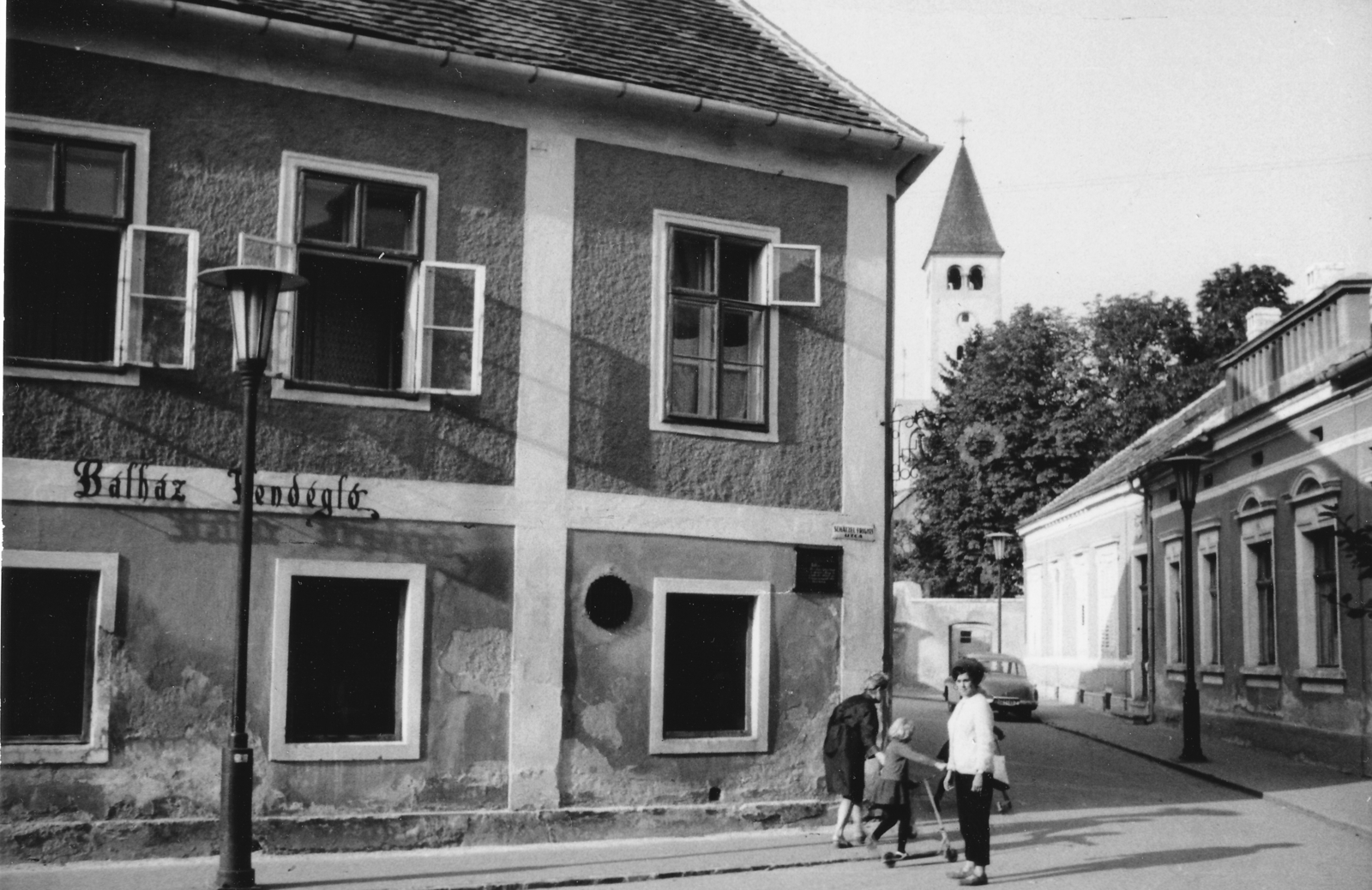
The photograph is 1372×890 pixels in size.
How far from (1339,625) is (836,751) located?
1015 centimetres

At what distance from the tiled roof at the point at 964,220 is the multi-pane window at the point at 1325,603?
79.2 m

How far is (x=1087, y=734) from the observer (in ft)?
93.1

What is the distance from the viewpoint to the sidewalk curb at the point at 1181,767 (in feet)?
62.7

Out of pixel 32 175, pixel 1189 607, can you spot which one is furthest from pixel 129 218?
pixel 1189 607

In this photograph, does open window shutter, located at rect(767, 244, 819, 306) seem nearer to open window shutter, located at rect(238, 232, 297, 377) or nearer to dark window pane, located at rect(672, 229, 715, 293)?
dark window pane, located at rect(672, 229, 715, 293)

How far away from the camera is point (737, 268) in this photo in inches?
601

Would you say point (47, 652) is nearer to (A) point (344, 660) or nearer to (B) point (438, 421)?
(A) point (344, 660)

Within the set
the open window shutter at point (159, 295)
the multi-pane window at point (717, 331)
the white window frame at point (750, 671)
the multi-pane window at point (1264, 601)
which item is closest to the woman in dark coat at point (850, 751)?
the white window frame at point (750, 671)

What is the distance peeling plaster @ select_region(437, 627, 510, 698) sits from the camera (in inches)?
526

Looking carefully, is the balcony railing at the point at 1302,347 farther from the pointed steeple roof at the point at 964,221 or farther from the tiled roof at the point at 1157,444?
the pointed steeple roof at the point at 964,221

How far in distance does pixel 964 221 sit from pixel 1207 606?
75905 mm

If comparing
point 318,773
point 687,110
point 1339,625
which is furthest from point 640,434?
point 1339,625

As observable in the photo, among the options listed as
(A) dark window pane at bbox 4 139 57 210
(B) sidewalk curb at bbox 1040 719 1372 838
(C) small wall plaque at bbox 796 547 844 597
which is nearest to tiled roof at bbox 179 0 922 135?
(A) dark window pane at bbox 4 139 57 210

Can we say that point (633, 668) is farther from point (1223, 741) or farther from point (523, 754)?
point (1223, 741)
